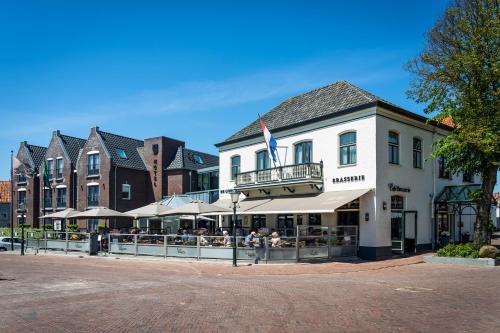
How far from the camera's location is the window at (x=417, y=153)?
25589 millimetres

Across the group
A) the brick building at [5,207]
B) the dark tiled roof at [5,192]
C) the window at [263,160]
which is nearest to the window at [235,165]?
the window at [263,160]

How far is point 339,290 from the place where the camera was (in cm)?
1353

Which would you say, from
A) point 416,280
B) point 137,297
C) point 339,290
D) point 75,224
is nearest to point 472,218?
point 416,280

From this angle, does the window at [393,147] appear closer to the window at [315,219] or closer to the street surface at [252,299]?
the window at [315,219]

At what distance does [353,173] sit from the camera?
23.8m

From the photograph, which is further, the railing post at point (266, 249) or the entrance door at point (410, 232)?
the entrance door at point (410, 232)

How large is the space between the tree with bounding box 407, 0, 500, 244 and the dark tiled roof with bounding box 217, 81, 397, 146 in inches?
111

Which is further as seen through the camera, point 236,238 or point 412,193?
point 412,193

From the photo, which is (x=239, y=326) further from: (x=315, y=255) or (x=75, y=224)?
(x=75, y=224)

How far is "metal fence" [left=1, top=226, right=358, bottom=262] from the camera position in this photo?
21.2 meters

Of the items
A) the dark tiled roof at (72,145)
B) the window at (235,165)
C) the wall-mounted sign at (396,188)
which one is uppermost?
the dark tiled roof at (72,145)

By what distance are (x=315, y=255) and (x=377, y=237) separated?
340 cm

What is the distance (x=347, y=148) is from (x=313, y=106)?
461 cm

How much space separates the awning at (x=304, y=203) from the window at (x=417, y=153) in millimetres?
4606
